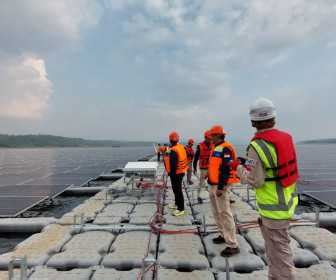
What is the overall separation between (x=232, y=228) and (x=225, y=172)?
104 cm

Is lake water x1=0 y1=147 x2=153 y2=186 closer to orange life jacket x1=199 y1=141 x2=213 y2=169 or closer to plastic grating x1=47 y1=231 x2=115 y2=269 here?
orange life jacket x1=199 y1=141 x2=213 y2=169

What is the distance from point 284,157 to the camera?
3.05 metres

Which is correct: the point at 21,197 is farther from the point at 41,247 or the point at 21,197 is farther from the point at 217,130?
the point at 217,130

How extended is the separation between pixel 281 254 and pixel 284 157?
1109 millimetres

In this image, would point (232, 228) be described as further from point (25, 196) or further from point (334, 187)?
point (334, 187)

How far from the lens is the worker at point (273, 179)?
121 inches

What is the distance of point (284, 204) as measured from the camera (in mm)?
3109

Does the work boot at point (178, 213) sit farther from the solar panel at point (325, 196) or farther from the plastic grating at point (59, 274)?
the solar panel at point (325, 196)

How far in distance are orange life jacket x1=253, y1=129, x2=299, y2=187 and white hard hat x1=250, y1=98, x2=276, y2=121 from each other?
0.21 m

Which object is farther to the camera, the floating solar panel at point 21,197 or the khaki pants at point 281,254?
the floating solar panel at point 21,197

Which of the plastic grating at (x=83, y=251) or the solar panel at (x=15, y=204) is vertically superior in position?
the plastic grating at (x=83, y=251)

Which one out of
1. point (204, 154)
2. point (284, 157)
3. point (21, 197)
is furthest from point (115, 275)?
point (21, 197)

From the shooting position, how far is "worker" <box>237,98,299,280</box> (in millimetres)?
3070

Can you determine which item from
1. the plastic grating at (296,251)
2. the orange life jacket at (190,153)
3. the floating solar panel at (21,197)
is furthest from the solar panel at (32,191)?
the plastic grating at (296,251)
